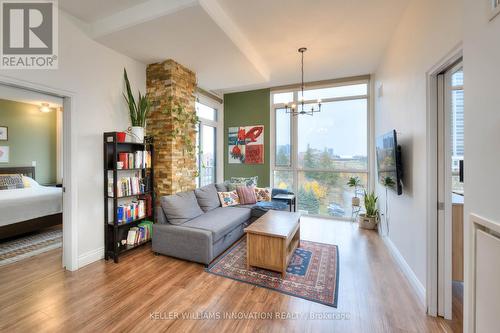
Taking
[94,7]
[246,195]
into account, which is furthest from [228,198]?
[94,7]

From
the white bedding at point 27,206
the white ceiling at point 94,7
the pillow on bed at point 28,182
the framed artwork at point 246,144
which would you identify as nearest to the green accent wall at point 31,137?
the pillow on bed at point 28,182

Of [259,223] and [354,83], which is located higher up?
[354,83]

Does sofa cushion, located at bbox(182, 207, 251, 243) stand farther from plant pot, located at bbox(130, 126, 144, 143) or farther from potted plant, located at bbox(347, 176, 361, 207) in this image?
potted plant, located at bbox(347, 176, 361, 207)

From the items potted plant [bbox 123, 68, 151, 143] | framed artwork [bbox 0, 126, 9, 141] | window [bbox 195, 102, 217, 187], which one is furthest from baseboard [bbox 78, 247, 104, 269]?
framed artwork [bbox 0, 126, 9, 141]

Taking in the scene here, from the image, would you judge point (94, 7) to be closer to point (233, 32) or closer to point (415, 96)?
point (233, 32)

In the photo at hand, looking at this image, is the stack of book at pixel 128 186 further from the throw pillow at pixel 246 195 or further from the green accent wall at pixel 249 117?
the green accent wall at pixel 249 117

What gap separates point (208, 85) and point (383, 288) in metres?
4.48

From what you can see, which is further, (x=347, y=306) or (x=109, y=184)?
(x=109, y=184)

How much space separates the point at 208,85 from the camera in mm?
4551

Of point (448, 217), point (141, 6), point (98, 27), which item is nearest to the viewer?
point (448, 217)

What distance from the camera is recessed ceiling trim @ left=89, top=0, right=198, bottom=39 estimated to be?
2.23 meters

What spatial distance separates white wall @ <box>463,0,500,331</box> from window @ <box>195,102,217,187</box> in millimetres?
4513

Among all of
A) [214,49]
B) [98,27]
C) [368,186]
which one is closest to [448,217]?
[368,186]

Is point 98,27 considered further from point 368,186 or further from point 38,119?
point 368,186
